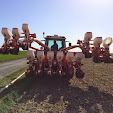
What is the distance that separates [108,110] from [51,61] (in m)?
3.36

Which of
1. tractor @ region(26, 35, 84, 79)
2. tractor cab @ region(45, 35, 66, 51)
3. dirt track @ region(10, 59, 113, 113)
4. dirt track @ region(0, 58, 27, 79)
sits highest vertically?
tractor cab @ region(45, 35, 66, 51)

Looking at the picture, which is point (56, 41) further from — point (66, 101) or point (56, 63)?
point (66, 101)

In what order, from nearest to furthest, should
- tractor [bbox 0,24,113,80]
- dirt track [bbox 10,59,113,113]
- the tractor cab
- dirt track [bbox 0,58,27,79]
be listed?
dirt track [bbox 10,59,113,113] < tractor [bbox 0,24,113,80] < the tractor cab < dirt track [bbox 0,58,27,79]

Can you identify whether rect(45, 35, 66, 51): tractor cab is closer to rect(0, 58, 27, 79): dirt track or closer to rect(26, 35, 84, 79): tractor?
rect(26, 35, 84, 79): tractor

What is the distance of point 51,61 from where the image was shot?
6.56m

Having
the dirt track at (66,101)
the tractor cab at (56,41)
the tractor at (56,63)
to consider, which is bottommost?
the dirt track at (66,101)

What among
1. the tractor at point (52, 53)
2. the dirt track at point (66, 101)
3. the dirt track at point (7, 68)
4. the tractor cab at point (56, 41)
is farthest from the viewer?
the dirt track at point (7, 68)

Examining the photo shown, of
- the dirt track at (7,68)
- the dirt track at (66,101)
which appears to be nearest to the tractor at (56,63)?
the dirt track at (66,101)

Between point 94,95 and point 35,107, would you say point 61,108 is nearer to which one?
point 35,107

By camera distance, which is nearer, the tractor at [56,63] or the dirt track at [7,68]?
the tractor at [56,63]

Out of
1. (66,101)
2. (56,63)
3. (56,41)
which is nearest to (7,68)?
(56,41)

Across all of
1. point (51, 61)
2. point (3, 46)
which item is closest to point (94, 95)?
point (51, 61)

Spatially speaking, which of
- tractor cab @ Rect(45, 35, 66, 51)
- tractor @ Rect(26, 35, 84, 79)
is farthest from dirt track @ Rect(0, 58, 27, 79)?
tractor @ Rect(26, 35, 84, 79)

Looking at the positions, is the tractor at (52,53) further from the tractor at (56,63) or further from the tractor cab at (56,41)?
the tractor cab at (56,41)
